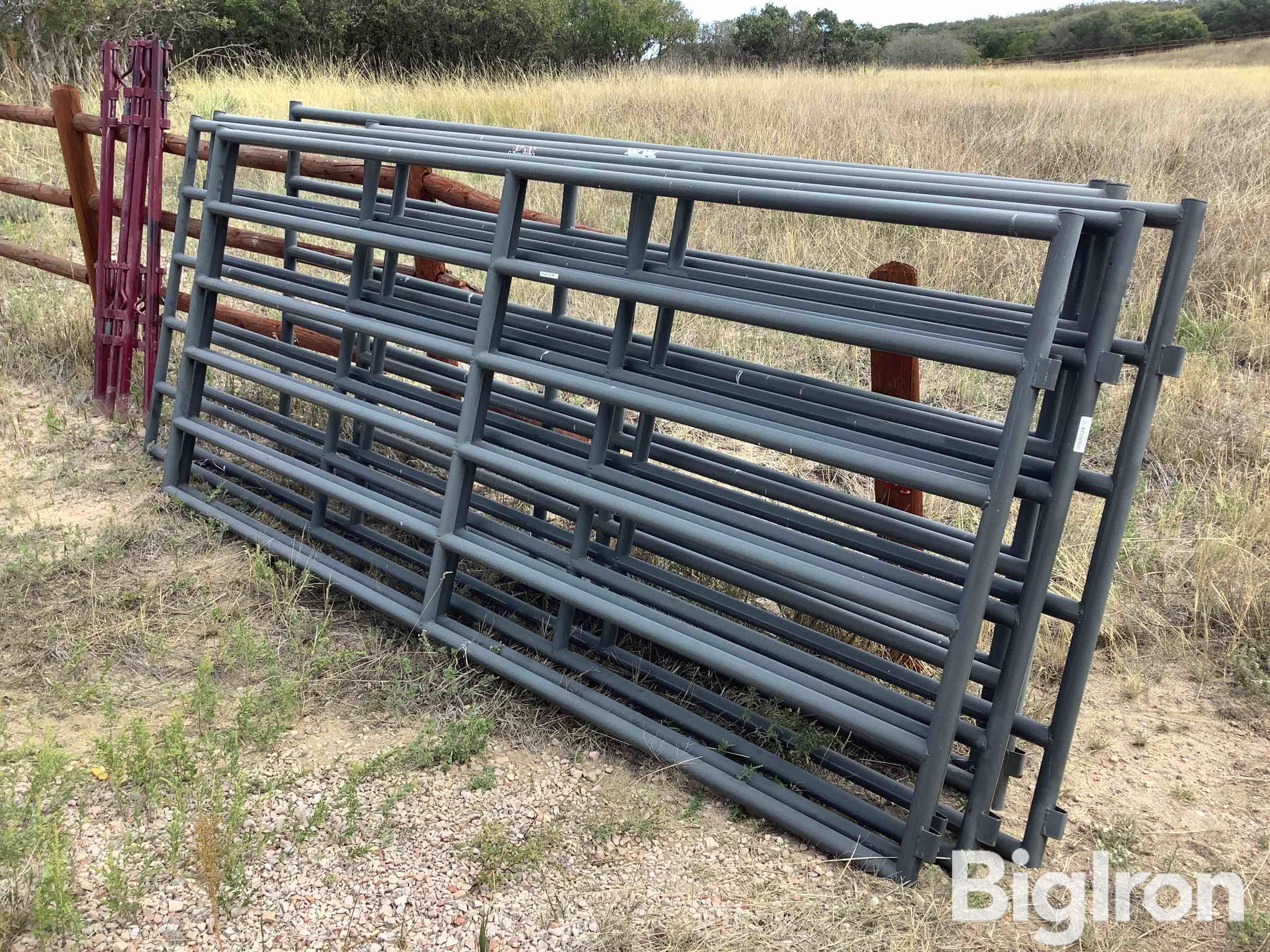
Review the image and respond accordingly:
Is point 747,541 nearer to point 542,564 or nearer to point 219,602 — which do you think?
point 542,564

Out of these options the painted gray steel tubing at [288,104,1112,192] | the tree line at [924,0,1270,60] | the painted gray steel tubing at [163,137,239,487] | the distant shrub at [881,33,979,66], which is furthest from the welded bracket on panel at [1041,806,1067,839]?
the tree line at [924,0,1270,60]

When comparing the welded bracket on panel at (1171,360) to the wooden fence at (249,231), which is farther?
the wooden fence at (249,231)

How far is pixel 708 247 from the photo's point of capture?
862cm

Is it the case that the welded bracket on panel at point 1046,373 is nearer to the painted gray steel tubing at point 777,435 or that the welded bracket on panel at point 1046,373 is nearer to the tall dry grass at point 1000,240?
the painted gray steel tubing at point 777,435

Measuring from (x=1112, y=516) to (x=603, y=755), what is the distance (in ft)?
5.67

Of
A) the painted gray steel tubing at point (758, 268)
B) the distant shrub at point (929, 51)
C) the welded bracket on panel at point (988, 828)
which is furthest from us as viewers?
the distant shrub at point (929, 51)

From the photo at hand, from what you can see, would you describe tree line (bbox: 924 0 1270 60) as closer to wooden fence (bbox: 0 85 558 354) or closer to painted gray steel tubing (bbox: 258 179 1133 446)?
wooden fence (bbox: 0 85 558 354)

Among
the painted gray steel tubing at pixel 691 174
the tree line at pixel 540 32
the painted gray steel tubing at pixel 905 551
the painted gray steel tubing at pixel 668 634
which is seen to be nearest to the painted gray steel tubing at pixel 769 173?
the painted gray steel tubing at pixel 691 174

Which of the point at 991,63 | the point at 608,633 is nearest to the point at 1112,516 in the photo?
the point at 608,633

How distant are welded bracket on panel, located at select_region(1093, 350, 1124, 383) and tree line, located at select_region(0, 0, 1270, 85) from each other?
44.5 ft

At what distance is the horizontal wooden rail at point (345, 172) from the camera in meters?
4.89

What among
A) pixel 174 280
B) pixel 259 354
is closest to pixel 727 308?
pixel 259 354

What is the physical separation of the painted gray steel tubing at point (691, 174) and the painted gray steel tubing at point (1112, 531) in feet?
0.41

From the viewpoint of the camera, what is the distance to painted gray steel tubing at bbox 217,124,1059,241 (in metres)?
2.49
